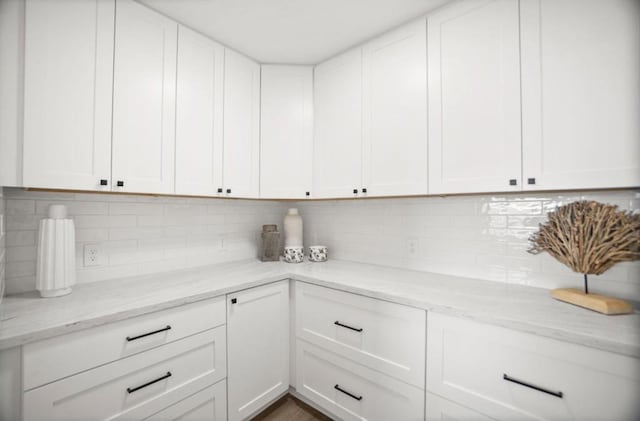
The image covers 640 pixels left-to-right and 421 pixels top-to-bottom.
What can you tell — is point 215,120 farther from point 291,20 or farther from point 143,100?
point 291,20

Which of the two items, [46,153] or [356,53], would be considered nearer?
[46,153]

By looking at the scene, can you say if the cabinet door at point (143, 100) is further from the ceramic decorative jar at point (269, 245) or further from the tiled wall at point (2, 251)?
the ceramic decorative jar at point (269, 245)

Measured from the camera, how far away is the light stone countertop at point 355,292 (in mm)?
937

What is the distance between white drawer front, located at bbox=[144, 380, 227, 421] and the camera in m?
1.26

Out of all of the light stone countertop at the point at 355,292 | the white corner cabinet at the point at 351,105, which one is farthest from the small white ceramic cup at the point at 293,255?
the white corner cabinet at the point at 351,105

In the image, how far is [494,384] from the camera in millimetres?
1073

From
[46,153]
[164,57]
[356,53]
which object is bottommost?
[46,153]

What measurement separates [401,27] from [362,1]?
1.06ft

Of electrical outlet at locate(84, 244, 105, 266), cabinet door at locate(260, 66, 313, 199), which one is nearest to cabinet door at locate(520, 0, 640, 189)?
cabinet door at locate(260, 66, 313, 199)

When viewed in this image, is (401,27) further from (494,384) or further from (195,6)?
(494,384)

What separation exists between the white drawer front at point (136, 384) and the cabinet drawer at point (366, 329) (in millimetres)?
528

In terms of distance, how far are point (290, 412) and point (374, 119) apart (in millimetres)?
1956

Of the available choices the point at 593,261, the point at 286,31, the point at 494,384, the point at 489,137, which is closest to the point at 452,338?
the point at 494,384

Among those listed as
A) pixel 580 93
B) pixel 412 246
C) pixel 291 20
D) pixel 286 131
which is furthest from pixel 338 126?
pixel 580 93
